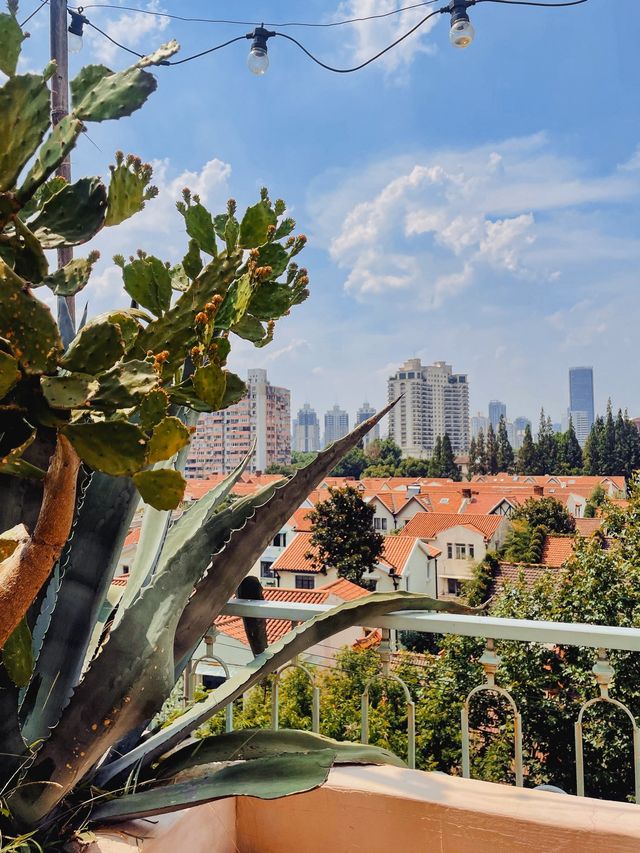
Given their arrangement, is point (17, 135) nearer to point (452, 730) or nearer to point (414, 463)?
point (452, 730)

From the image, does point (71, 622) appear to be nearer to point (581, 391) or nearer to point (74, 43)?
point (74, 43)

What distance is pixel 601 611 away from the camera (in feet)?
30.4

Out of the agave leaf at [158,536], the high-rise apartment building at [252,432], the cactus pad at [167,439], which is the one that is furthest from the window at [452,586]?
the cactus pad at [167,439]

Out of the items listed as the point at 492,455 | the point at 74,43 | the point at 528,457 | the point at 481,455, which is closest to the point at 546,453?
the point at 528,457

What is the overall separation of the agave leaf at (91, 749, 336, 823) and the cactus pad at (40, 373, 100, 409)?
1.79 ft

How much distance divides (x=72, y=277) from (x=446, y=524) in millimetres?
27667

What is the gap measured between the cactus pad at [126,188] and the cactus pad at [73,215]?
0.02m

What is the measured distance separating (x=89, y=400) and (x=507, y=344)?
63.7 meters

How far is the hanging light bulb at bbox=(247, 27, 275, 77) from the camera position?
4.01m

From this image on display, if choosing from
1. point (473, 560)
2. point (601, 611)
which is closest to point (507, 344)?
point (473, 560)

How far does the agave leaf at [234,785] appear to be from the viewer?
792 millimetres

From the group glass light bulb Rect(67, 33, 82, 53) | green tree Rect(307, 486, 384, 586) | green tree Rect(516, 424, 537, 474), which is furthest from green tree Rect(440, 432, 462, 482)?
glass light bulb Rect(67, 33, 82, 53)

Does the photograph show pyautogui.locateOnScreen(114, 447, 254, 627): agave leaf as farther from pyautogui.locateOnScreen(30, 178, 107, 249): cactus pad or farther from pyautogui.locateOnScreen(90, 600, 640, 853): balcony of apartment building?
pyautogui.locateOnScreen(30, 178, 107, 249): cactus pad

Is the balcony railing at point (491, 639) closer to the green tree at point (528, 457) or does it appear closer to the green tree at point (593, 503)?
the green tree at point (593, 503)
